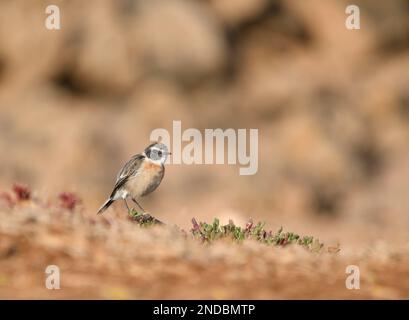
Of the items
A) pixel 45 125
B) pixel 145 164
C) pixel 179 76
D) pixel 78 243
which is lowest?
pixel 78 243

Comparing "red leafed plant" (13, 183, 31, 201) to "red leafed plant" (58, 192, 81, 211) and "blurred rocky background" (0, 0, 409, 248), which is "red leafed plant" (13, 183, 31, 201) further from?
"blurred rocky background" (0, 0, 409, 248)

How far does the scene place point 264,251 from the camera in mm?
7363

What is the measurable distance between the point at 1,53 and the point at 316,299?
77.3 feet

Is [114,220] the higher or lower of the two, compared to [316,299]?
higher

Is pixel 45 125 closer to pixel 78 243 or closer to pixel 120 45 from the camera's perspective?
pixel 120 45

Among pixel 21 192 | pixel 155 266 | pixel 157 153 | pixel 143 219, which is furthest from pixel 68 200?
pixel 157 153

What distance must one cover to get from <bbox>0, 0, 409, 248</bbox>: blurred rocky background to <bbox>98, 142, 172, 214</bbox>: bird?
44.8 feet

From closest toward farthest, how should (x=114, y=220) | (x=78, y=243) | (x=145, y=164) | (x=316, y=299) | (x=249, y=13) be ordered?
(x=316, y=299), (x=78, y=243), (x=114, y=220), (x=145, y=164), (x=249, y=13)

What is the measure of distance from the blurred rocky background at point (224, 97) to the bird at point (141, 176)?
1364 cm

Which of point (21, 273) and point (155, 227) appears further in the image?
point (155, 227)

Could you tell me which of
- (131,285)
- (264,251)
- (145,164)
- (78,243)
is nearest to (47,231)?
(78,243)

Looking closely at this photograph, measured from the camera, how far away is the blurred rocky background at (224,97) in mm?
25641

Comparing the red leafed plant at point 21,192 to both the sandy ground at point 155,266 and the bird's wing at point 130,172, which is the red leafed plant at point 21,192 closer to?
the sandy ground at point 155,266

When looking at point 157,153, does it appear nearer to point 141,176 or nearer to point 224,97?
point 141,176
